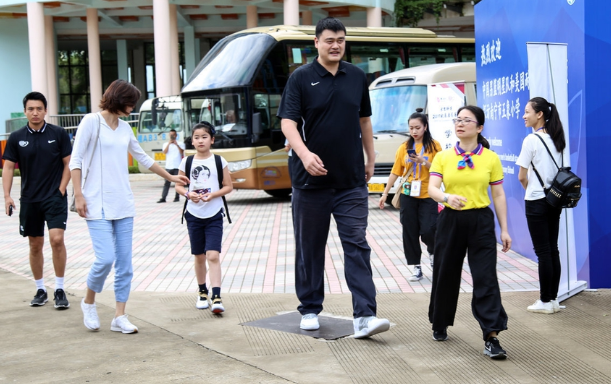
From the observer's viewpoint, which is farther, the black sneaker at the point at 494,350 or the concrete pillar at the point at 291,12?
the concrete pillar at the point at 291,12

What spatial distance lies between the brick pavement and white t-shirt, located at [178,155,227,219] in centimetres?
121

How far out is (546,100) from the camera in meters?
6.54

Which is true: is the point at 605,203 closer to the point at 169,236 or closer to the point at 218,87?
the point at 169,236

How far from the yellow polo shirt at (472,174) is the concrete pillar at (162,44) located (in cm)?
2611

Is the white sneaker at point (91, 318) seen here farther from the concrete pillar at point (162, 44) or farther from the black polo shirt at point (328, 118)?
the concrete pillar at point (162, 44)

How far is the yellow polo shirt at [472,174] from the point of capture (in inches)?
205

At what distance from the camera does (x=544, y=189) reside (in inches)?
248

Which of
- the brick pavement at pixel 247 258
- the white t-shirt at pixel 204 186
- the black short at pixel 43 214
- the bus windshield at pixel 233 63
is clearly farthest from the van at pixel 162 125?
the white t-shirt at pixel 204 186

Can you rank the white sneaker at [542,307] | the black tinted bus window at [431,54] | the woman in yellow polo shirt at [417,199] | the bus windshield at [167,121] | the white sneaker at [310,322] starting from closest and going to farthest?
the white sneaker at [310,322], the white sneaker at [542,307], the woman in yellow polo shirt at [417,199], the black tinted bus window at [431,54], the bus windshield at [167,121]

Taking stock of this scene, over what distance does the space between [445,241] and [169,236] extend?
7581 mm

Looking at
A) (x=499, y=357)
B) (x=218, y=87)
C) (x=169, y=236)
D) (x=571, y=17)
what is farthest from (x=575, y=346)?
(x=218, y=87)

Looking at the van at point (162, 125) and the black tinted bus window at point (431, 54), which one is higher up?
the black tinted bus window at point (431, 54)

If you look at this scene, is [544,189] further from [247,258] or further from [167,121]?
[167,121]

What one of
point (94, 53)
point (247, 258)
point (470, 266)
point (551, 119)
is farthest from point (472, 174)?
point (94, 53)
